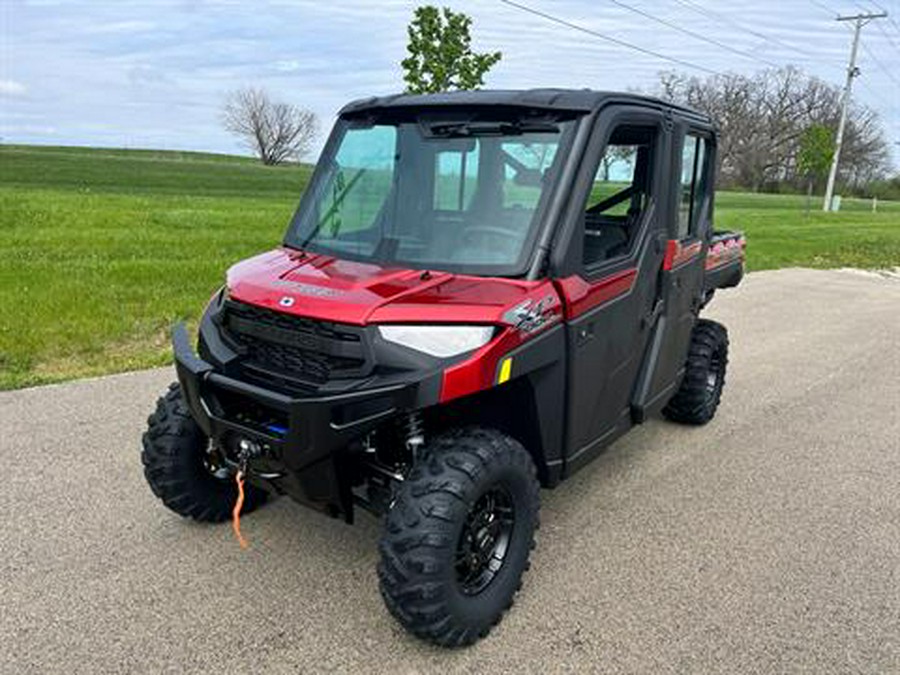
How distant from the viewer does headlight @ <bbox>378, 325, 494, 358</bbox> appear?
106 inches

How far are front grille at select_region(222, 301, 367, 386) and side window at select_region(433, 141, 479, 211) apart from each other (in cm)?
88

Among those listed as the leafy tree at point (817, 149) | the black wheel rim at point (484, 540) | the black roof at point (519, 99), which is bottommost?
the black wheel rim at point (484, 540)

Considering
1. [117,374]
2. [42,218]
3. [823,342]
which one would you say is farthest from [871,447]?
[42,218]

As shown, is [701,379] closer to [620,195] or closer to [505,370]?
[620,195]

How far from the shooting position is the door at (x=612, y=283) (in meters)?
3.20

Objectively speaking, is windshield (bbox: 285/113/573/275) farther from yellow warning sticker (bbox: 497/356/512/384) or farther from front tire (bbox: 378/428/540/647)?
front tire (bbox: 378/428/540/647)

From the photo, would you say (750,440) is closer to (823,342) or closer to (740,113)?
(823,342)

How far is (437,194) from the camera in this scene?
3.36 m

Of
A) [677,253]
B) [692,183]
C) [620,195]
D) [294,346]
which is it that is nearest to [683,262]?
[677,253]

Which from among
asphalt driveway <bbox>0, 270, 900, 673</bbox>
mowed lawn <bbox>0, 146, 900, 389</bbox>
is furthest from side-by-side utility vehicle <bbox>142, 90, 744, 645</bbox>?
mowed lawn <bbox>0, 146, 900, 389</bbox>

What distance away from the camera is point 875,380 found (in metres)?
6.82

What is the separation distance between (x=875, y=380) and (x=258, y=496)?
18.6 feet

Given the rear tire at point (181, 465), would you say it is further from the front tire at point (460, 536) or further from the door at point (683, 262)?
the door at point (683, 262)

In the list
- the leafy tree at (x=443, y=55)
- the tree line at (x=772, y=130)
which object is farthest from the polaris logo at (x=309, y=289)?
the tree line at (x=772, y=130)
